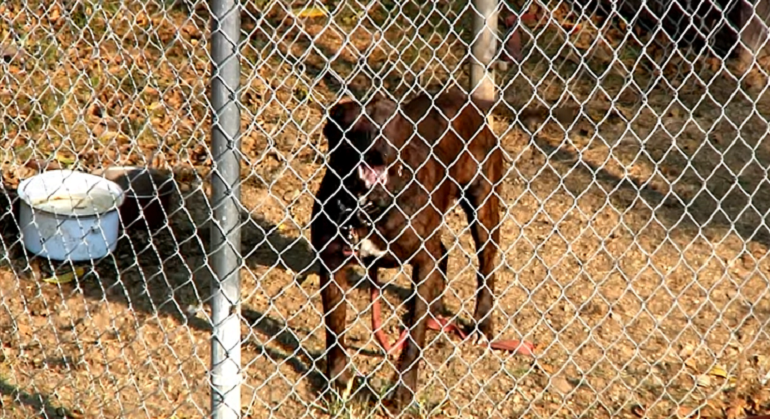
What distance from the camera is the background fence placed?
4.19m

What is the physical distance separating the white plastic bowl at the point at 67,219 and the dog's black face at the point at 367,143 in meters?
1.55

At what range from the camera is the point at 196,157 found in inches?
263

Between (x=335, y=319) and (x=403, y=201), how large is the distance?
1.90ft

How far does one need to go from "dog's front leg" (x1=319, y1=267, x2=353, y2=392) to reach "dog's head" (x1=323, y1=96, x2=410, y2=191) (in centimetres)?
55

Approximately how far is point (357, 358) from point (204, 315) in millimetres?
736

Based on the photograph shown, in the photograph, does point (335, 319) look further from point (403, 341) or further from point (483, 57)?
point (483, 57)

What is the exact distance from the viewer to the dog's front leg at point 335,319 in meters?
4.51

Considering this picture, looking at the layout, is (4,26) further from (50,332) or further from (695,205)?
(695,205)

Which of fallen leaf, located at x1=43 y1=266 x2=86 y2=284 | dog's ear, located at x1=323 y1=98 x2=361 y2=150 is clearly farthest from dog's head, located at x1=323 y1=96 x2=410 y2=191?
fallen leaf, located at x1=43 y1=266 x2=86 y2=284

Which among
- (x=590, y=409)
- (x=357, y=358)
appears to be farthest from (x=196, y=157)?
(x=590, y=409)

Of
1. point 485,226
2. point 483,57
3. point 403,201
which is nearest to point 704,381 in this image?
point 485,226

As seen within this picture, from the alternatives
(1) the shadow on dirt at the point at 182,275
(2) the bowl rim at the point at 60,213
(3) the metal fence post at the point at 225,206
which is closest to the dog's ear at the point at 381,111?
(3) the metal fence post at the point at 225,206

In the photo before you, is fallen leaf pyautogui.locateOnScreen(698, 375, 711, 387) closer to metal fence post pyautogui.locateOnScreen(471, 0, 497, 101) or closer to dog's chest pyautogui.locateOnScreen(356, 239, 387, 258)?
dog's chest pyautogui.locateOnScreen(356, 239, 387, 258)

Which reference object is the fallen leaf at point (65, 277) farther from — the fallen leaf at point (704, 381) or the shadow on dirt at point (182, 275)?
the fallen leaf at point (704, 381)
